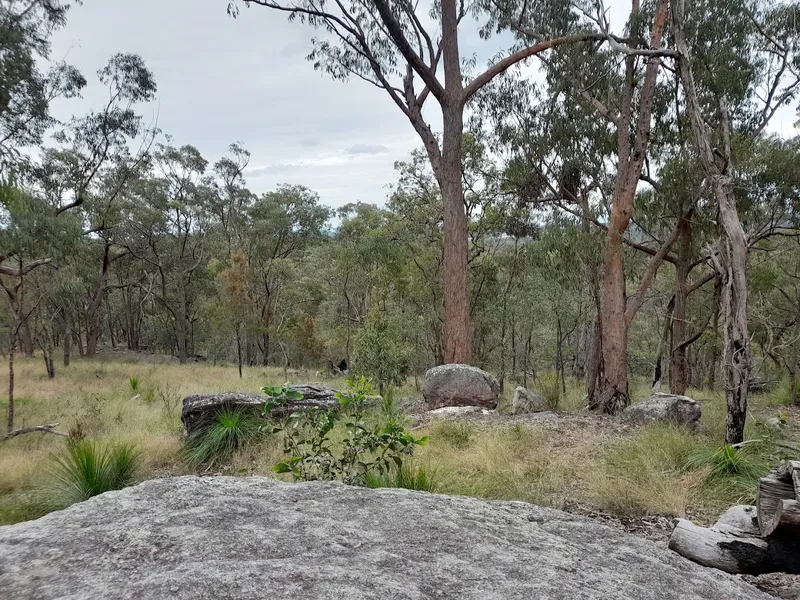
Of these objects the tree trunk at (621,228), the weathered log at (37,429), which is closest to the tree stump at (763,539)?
the weathered log at (37,429)

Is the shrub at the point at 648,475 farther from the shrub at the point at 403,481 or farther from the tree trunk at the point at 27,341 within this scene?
the tree trunk at the point at 27,341

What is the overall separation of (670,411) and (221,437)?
5856 mm

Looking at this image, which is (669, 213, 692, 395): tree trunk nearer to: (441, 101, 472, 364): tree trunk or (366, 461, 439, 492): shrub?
(441, 101, 472, 364): tree trunk

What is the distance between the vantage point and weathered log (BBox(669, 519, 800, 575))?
2.37m

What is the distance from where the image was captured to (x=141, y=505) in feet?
6.09

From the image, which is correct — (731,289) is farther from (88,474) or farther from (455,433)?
(88,474)

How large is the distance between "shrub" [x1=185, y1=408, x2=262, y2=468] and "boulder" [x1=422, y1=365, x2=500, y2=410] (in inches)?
174

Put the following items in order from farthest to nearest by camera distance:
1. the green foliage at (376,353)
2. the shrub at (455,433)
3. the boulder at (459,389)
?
the green foliage at (376,353) < the boulder at (459,389) < the shrub at (455,433)

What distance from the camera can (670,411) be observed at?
732 centimetres

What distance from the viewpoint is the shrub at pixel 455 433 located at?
20.1ft

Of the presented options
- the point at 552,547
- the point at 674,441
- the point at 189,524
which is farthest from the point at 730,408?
the point at 189,524

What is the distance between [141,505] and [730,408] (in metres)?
A: 5.74

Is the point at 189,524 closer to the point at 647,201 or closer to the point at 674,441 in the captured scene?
the point at 674,441

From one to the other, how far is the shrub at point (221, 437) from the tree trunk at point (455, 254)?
18.9 feet
